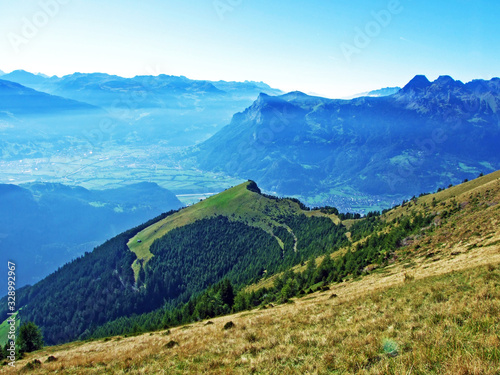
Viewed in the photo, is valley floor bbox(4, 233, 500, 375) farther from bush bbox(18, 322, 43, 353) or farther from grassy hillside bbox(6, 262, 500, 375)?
bush bbox(18, 322, 43, 353)

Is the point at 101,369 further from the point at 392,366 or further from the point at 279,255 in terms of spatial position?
the point at 279,255

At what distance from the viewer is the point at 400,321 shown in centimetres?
Result: 1783

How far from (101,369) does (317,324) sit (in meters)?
17.8

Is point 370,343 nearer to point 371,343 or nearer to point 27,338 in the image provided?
point 371,343

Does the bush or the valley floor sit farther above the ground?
the valley floor

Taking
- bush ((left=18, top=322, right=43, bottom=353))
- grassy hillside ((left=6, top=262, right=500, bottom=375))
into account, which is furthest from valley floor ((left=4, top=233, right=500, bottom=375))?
bush ((left=18, top=322, right=43, bottom=353))

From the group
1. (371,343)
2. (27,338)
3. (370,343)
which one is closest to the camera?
(371,343)

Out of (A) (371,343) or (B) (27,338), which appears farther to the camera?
(B) (27,338)

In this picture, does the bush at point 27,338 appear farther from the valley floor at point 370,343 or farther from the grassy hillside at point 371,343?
the grassy hillside at point 371,343

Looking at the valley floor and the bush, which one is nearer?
the valley floor

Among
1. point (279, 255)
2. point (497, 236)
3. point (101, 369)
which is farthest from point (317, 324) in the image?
point (279, 255)

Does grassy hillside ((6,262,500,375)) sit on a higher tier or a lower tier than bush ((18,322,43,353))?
higher

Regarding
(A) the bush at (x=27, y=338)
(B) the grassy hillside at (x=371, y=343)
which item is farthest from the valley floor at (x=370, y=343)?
(A) the bush at (x=27, y=338)

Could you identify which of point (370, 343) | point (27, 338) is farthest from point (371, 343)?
point (27, 338)
